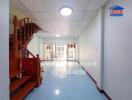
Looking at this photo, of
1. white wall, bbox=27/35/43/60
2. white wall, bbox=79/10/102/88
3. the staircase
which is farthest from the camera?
white wall, bbox=27/35/43/60

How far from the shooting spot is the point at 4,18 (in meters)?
1.86

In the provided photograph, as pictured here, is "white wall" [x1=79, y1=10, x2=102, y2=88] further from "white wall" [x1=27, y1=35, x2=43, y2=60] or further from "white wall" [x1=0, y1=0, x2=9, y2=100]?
"white wall" [x1=27, y1=35, x2=43, y2=60]

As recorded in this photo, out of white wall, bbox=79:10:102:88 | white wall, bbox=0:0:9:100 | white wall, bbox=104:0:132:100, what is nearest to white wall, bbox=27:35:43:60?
white wall, bbox=79:10:102:88

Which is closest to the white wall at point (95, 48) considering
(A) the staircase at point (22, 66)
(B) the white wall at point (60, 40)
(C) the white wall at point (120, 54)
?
(C) the white wall at point (120, 54)

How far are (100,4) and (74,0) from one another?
81 cm

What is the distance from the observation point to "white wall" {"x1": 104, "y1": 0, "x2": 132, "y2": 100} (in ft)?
8.59

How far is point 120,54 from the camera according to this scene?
3035 millimetres

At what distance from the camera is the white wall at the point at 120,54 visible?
2.62 meters

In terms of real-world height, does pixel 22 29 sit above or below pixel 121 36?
above

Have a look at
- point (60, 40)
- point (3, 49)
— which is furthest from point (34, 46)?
point (3, 49)

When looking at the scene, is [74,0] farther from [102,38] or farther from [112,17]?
[102,38]

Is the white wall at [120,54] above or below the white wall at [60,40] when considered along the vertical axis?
below

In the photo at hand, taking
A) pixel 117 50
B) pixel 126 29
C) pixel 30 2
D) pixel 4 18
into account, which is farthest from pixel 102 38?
pixel 4 18

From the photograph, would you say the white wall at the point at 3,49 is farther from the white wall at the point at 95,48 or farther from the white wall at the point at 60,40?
the white wall at the point at 60,40
